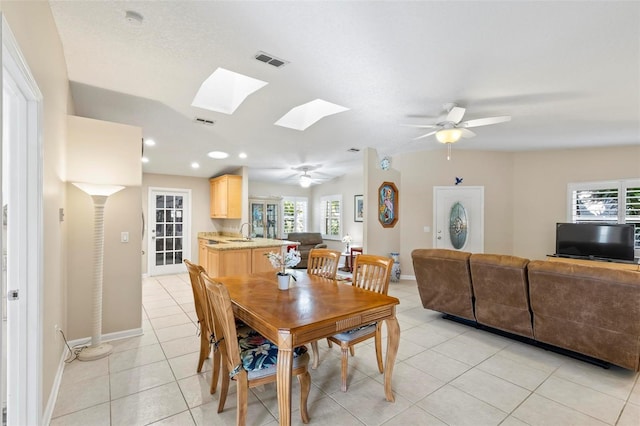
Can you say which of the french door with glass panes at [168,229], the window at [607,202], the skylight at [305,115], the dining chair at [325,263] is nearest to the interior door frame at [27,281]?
the dining chair at [325,263]

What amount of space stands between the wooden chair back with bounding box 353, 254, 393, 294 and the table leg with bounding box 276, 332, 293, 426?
113cm

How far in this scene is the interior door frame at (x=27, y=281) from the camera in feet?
5.53

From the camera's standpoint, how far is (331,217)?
8969 millimetres

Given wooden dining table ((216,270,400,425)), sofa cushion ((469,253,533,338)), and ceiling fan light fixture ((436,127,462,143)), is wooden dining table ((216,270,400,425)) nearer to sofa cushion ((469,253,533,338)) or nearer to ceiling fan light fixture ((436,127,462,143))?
sofa cushion ((469,253,533,338))

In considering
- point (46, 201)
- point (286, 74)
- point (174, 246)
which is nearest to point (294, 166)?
point (174, 246)

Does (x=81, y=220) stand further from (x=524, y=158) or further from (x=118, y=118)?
(x=524, y=158)

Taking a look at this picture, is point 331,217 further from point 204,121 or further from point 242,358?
point 242,358

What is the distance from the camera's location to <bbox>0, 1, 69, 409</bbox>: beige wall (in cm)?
160

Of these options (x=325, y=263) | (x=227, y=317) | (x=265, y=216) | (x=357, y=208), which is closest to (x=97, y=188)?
(x=227, y=317)

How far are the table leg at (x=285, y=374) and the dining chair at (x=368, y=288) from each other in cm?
56

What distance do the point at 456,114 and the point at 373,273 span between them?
1997 mm

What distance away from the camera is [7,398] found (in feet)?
5.54

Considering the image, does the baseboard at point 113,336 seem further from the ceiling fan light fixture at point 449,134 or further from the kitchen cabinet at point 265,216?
the kitchen cabinet at point 265,216

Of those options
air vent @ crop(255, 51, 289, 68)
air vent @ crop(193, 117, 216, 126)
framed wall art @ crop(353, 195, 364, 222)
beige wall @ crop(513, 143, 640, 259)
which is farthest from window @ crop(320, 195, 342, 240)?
air vent @ crop(255, 51, 289, 68)
